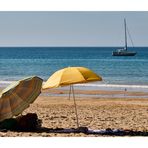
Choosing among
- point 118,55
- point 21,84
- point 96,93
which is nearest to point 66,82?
point 21,84

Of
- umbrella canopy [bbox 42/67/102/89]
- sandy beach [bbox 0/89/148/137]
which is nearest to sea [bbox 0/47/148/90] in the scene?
sandy beach [bbox 0/89/148/137]

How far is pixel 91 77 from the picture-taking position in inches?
295

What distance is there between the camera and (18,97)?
7820mm

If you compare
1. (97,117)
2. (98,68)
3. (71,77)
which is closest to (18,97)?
(71,77)

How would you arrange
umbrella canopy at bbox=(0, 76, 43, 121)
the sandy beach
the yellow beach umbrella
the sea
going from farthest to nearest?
the sea, the sandy beach, umbrella canopy at bbox=(0, 76, 43, 121), the yellow beach umbrella

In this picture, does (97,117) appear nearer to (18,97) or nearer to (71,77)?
(18,97)

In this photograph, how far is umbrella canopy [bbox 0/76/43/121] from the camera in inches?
307

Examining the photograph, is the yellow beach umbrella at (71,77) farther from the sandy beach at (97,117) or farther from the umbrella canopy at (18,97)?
the sandy beach at (97,117)

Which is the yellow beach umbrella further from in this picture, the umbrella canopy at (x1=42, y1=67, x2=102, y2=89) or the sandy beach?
the sandy beach

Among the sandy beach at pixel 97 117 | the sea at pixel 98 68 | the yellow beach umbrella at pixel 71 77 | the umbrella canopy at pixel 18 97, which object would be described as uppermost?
the yellow beach umbrella at pixel 71 77

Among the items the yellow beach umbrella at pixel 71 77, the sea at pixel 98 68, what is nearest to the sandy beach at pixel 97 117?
the yellow beach umbrella at pixel 71 77

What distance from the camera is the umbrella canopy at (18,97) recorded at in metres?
7.79
